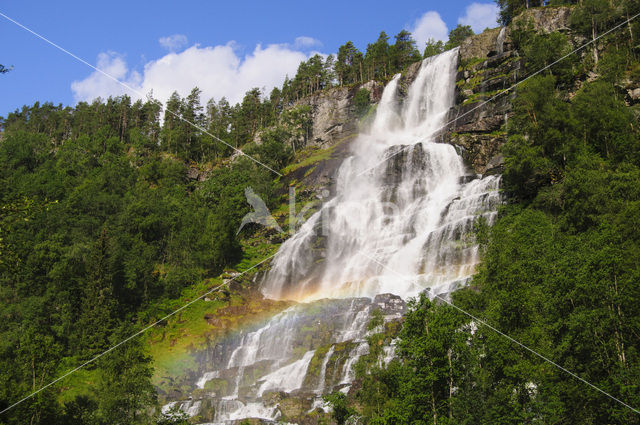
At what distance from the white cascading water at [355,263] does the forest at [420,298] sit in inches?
193

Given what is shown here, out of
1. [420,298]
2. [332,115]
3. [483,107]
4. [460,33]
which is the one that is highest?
[460,33]

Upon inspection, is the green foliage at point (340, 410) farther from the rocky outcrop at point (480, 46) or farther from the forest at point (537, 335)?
the rocky outcrop at point (480, 46)

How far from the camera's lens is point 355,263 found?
49.2 m

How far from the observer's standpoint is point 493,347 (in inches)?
827

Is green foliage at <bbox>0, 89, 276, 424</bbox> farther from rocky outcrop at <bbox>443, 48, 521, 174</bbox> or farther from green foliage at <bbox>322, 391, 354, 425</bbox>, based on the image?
rocky outcrop at <bbox>443, 48, 521, 174</bbox>

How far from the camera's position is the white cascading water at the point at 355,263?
3462 centimetres

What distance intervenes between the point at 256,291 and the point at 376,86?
161ft

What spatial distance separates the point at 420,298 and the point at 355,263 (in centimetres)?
2611

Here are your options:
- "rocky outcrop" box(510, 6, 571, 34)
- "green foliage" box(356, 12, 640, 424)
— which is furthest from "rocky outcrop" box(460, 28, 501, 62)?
"green foliage" box(356, 12, 640, 424)

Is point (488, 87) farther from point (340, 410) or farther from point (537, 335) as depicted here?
point (340, 410)

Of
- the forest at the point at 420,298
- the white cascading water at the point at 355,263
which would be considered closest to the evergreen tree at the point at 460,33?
the forest at the point at 420,298

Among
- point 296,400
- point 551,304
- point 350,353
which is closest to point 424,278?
point 350,353

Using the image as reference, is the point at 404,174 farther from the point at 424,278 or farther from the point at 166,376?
the point at 166,376

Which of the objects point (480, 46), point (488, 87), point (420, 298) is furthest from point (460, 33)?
point (420, 298)
